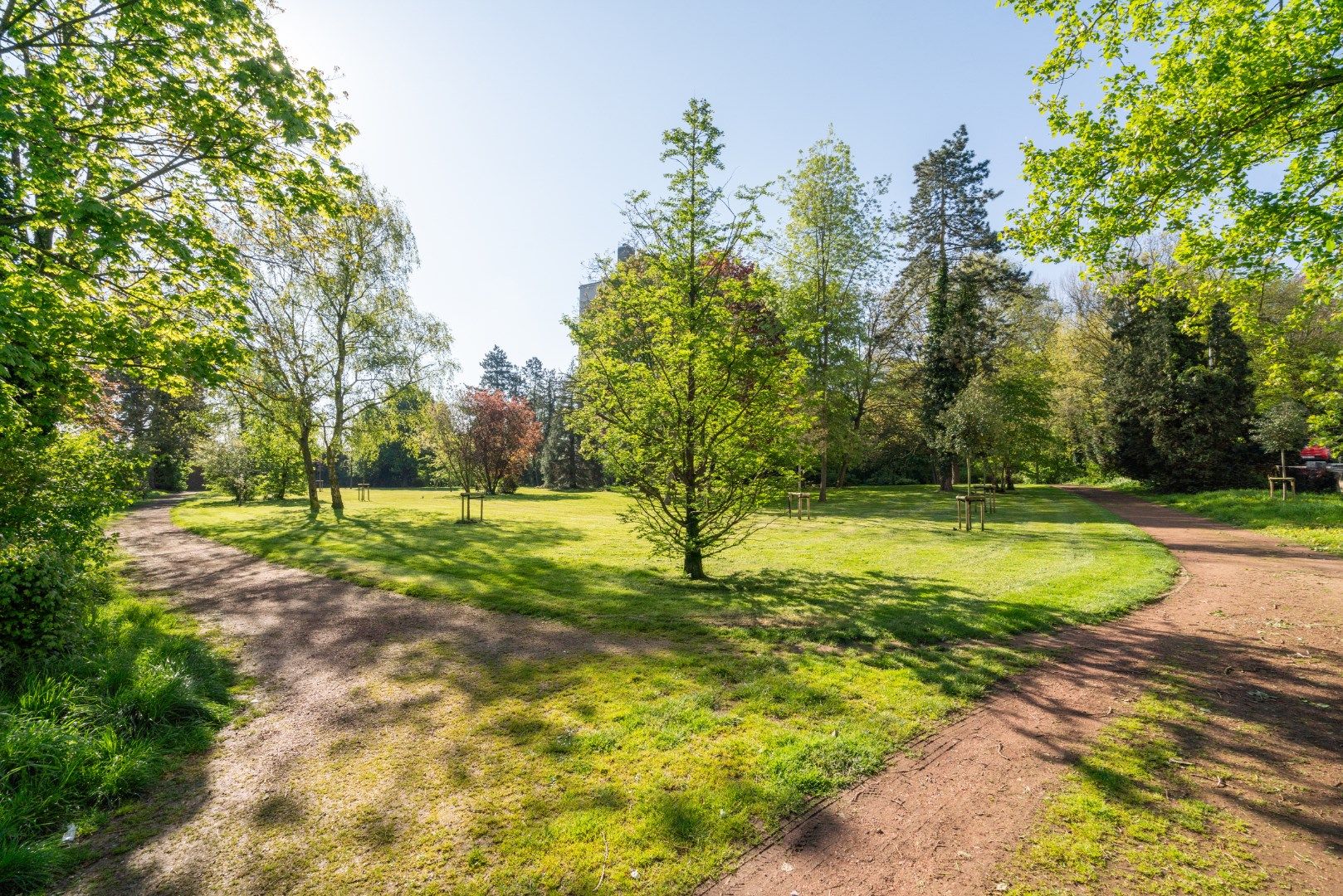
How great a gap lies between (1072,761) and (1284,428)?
24.0 m

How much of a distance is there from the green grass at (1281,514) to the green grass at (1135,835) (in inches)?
475

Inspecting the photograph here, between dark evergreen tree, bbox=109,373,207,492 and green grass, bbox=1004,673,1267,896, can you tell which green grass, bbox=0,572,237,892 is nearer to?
green grass, bbox=1004,673,1267,896

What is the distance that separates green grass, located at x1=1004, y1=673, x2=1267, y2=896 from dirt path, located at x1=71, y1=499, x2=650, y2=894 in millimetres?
4067

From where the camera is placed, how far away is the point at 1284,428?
18.8 m

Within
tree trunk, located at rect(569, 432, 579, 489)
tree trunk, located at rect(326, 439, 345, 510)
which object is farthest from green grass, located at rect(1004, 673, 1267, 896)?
tree trunk, located at rect(569, 432, 579, 489)

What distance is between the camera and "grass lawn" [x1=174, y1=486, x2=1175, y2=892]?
2.99m

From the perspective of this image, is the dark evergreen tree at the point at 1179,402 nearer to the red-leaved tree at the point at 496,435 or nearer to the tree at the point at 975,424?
the tree at the point at 975,424

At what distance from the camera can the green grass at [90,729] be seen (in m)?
3.07

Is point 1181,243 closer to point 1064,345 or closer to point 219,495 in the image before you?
point 1064,345

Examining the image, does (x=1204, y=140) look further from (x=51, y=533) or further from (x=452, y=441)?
(x=452, y=441)

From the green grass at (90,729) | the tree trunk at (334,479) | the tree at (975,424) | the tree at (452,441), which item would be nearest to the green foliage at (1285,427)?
the tree at (975,424)

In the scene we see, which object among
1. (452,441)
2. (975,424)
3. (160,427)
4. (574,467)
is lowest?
(574,467)

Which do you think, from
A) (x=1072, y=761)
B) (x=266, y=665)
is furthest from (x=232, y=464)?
(x=1072, y=761)

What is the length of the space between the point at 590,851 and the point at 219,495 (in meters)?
40.9
